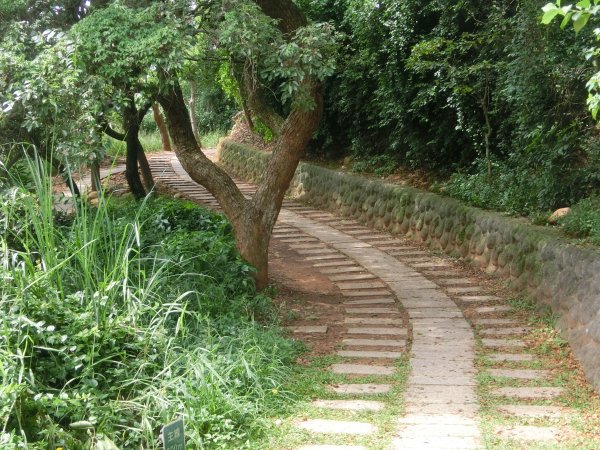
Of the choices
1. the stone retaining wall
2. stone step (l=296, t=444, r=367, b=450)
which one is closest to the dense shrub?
the stone retaining wall

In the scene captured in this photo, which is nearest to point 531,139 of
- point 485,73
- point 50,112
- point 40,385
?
point 485,73

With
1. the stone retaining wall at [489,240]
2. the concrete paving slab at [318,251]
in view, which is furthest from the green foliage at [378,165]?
the concrete paving slab at [318,251]

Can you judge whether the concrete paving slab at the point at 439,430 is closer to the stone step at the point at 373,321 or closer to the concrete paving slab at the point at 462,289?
the stone step at the point at 373,321

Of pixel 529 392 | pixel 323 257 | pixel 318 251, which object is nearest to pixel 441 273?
pixel 323 257

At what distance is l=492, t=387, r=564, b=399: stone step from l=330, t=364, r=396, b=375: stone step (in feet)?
2.79

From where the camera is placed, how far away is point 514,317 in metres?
7.28

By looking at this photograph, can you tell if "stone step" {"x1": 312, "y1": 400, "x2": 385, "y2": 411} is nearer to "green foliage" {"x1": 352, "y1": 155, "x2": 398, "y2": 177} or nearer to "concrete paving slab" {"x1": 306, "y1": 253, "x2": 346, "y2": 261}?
"concrete paving slab" {"x1": 306, "y1": 253, "x2": 346, "y2": 261}

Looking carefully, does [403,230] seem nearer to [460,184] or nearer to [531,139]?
[460,184]

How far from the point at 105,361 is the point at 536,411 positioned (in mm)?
2796

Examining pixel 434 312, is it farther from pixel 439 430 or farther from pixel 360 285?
pixel 439 430

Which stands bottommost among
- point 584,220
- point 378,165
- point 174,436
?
point 174,436

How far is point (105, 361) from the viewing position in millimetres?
4629

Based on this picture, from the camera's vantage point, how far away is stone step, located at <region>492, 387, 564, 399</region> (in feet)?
17.0

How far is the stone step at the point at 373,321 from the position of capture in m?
7.14
